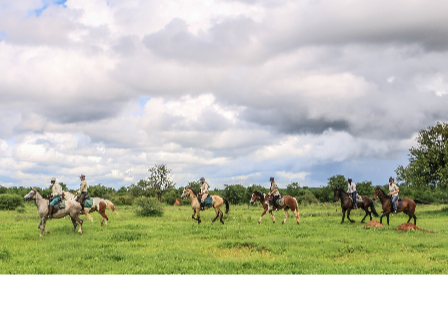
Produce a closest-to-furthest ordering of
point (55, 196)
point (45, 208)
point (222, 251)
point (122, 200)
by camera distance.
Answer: point (222, 251)
point (45, 208)
point (55, 196)
point (122, 200)

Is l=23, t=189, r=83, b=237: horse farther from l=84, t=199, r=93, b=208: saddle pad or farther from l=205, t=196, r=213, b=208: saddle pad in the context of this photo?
l=205, t=196, r=213, b=208: saddle pad

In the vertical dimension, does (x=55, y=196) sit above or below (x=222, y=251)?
above

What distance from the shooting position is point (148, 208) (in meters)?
27.9

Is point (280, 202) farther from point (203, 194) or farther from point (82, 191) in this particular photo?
point (82, 191)

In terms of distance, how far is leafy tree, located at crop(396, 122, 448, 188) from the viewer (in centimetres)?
3581

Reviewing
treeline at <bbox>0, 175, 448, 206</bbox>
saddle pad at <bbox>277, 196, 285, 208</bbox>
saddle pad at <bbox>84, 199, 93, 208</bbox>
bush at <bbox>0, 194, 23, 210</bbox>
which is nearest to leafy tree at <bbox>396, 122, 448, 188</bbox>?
treeline at <bbox>0, 175, 448, 206</bbox>

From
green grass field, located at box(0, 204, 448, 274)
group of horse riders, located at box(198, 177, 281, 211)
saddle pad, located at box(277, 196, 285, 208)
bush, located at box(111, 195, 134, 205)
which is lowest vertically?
green grass field, located at box(0, 204, 448, 274)

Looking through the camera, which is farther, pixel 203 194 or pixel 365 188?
pixel 365 188

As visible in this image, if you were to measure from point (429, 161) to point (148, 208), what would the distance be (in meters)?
30.4

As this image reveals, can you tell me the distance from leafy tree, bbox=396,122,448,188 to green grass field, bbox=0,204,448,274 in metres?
20.9

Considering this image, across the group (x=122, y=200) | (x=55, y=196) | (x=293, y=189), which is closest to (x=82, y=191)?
(x=55, y=196)
